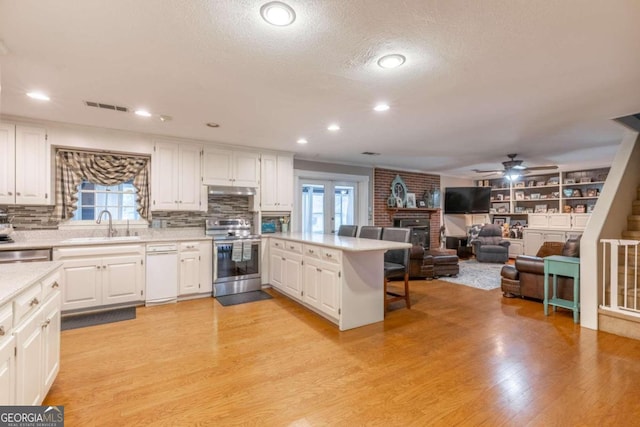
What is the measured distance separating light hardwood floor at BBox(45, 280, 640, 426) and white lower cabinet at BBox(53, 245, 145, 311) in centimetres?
56

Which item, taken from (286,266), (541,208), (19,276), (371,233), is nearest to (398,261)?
(371,233)

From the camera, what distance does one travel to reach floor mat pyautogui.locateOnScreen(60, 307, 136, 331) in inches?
132

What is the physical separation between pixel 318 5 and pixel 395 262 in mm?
Result: 3213

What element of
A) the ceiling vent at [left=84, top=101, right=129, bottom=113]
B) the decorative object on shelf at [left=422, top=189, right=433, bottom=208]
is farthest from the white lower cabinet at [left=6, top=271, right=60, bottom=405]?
the decorative object on shelf at [left=422, top=189, right=433, bottom=208]

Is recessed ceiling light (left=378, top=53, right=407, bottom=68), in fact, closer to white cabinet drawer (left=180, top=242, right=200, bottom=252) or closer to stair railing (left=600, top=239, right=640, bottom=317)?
stair railing (left=600, top=239, right=640, bottom=317)

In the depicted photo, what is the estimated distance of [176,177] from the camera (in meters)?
4.46

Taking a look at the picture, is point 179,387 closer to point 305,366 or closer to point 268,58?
point 305,366

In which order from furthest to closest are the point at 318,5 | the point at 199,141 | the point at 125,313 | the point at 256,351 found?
the point at 199,141
the point at 125,313
the point at 256,351
the point at 318,5

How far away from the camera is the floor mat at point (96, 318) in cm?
336

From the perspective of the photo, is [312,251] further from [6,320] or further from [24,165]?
[24,165]

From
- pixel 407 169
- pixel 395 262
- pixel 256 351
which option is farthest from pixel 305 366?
pixel 407 169

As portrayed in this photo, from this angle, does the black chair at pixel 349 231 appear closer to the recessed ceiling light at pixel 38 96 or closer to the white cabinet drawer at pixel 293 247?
the white cabinet drawer at pixel 293 247

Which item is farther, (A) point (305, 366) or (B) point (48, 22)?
(A) point (305, 366)

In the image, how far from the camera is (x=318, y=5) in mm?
1614
